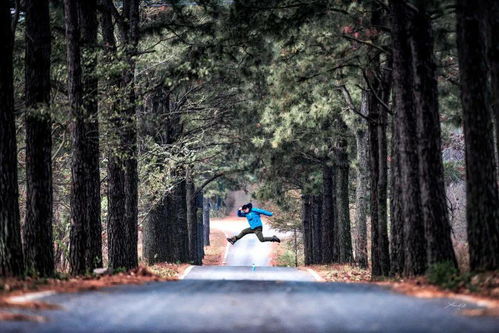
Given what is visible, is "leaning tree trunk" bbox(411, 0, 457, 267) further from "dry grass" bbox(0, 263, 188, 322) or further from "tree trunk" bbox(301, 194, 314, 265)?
"tree trunk" bbox(301, 194, 314, 265)

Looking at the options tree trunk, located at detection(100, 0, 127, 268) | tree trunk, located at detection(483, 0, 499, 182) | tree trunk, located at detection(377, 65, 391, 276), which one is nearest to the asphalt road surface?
tree trunk, located at detection(483, 0, 499, 182)

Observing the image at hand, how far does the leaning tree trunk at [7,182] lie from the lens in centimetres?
1442

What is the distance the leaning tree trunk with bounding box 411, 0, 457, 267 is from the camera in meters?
15.0

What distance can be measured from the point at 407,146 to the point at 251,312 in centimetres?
916

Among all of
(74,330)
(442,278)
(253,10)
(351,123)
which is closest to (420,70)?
(442,278)

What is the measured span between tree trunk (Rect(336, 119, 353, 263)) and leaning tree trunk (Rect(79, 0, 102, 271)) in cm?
1360

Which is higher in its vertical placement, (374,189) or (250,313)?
(374,189)

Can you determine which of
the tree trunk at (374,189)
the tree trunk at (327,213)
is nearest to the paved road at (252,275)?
the tree trunk at (374,189)

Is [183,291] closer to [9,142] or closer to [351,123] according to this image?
[9,142]

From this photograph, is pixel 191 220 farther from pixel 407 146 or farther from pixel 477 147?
pixel 477 147

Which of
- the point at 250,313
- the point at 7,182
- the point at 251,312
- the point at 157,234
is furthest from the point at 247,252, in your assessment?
the point at 250,313

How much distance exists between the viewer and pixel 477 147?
13.6m

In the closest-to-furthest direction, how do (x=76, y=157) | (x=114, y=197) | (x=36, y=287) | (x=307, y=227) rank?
(x=36, y=287) < (x=76, y=157) < (x=114, y=197) < (x=307, y=227)

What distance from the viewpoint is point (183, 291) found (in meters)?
12.1
